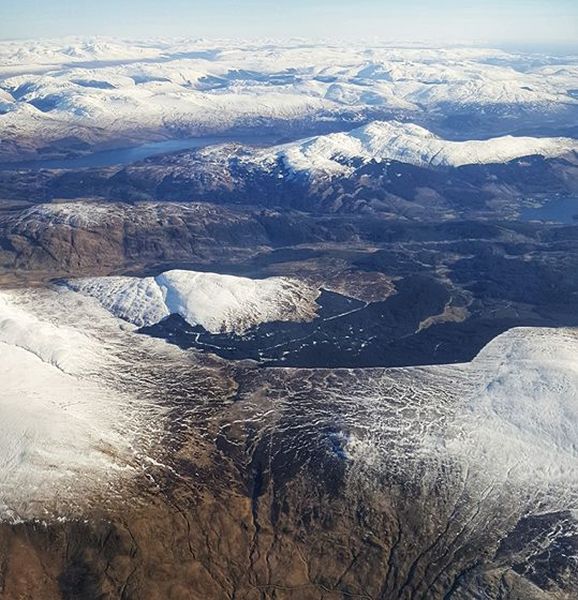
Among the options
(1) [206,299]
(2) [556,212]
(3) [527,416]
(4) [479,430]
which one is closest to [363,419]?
(4) [479,430]

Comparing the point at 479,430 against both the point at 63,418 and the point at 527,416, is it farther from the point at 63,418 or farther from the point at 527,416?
the point at 63,418

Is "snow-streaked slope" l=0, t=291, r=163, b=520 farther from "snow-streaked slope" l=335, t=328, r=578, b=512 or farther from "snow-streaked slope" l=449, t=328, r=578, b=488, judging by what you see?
"snow-streaked slope" l=449, t=328, r=578, b=488

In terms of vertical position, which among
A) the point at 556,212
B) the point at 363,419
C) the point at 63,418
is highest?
the point at 63,418

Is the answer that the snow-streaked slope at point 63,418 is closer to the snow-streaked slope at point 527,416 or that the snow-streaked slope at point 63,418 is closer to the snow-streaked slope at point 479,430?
the snow-streaked slope at point 479,430

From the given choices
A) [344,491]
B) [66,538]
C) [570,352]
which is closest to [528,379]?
[570,352]

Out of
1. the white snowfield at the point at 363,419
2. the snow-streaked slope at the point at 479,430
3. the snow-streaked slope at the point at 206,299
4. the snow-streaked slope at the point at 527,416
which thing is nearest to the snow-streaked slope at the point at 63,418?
the white snowfield at the point at 363,419

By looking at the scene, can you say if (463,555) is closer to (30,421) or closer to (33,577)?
(33,577)
